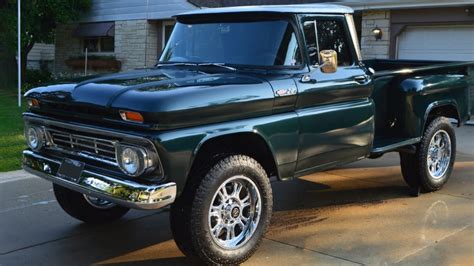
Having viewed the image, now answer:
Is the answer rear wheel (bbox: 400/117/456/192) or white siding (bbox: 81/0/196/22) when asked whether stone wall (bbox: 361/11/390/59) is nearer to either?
white siding (bbox: 81/0/196/22)

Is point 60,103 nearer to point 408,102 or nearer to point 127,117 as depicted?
point 127,117

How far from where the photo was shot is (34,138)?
451 cm

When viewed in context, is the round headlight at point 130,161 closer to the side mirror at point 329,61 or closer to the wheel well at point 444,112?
the side mirror at point 329,61

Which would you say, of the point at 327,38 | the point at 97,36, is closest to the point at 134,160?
the point at 327,38

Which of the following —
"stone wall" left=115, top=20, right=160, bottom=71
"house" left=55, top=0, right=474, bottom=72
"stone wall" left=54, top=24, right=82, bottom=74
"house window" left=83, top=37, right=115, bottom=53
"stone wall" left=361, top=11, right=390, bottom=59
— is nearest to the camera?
"house" left=55, top=0, right=474, bottom=72

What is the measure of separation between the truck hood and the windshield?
11.7 inches

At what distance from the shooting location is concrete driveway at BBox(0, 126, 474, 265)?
14.4 feet

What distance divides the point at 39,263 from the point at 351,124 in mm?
2850

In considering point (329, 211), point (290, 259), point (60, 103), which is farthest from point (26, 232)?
point (329, 211)

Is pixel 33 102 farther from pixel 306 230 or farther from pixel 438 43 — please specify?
pixel 438 43

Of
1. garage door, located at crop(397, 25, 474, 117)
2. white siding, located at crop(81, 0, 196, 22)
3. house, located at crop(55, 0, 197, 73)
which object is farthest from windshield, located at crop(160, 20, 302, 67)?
house, located at crop(55, 0, 197, 73)

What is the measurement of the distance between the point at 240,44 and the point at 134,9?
14.8 metres

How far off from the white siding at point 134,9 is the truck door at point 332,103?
12280 millimetres

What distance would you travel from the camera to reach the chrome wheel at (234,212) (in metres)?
4.05
